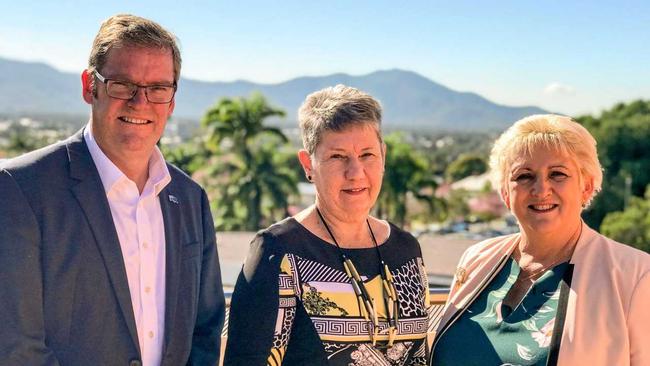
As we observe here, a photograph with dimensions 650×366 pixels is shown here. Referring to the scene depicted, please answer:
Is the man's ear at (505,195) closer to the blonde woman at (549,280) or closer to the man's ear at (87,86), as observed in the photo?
the blonde woman at (549,280)

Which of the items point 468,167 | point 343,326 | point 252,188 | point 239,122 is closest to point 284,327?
point 343,326

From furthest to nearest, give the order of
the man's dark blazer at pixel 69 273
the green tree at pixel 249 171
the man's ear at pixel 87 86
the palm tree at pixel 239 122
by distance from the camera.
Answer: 1. the green tree at pixel 249 171
2. the palm tree at pixel 239 122
3. the man's ear at pixel 87 86
4. the man's dark blazer at pixel 69 273

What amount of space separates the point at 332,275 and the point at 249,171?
109 feet

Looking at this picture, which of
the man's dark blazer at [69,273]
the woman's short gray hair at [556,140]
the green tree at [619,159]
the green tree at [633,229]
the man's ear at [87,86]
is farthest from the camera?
the green tree at [619,159]

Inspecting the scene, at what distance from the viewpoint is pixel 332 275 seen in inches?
101

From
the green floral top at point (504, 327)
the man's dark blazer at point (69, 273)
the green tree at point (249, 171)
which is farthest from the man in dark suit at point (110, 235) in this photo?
the green tree at point (249, 171)

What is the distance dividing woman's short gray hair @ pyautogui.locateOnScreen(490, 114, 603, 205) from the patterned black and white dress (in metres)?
0.79

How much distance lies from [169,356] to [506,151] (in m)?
1.58

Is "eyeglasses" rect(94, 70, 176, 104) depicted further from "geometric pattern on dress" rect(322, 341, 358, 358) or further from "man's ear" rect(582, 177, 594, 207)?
"man's ear" rect(582, 177, 594, 207)

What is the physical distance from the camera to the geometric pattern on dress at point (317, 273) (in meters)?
2.54

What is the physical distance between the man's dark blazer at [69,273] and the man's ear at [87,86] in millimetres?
141

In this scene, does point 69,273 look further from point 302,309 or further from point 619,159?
point 619,159

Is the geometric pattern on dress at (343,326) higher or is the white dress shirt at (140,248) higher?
the white dress shirt at (140,248)

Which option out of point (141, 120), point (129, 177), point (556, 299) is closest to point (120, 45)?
point (141, 120)
